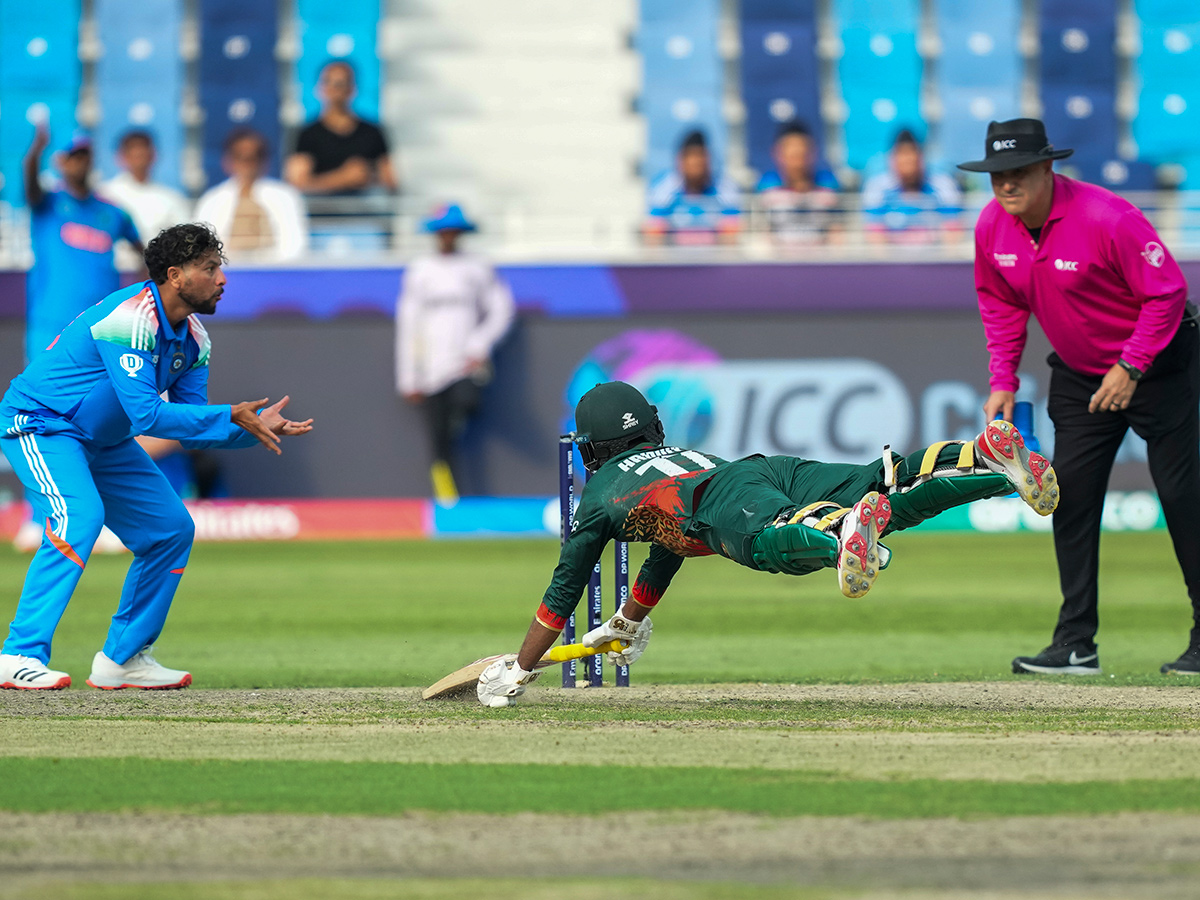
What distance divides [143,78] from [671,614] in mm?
11435

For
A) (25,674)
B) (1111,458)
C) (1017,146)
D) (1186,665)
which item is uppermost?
(1017,146)

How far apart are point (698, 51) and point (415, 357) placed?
255 inches

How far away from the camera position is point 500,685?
6.24 meters

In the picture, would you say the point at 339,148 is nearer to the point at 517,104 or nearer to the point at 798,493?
the point at 517,104

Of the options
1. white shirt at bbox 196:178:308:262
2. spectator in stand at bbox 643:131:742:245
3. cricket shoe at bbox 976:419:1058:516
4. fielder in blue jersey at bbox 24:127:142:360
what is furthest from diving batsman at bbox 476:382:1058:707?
white shirt at bbox 196:178:308:262

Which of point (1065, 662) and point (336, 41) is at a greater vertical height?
point (336, 41)

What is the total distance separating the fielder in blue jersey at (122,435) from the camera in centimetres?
655

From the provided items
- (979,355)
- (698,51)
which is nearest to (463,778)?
(979,355)

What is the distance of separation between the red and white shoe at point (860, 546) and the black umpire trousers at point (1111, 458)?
2062 mm

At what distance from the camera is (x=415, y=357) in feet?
50.2

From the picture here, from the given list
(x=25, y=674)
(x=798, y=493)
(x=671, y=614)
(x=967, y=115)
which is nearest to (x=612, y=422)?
(x=798, y=493)

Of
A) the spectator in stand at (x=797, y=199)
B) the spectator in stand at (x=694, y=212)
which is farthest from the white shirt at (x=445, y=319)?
the spectator in stand at (x=797, y=199)

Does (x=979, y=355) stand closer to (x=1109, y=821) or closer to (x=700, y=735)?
(x=700, y=735)

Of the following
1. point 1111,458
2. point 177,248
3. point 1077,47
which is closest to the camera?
point 177,248
